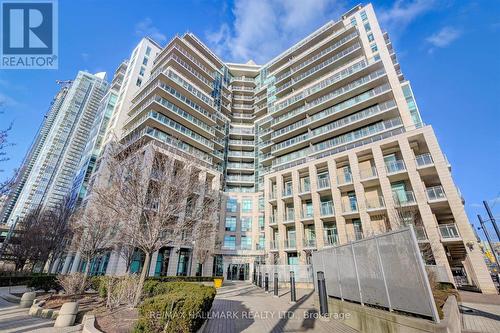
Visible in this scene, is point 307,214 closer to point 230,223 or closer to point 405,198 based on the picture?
point 405,198

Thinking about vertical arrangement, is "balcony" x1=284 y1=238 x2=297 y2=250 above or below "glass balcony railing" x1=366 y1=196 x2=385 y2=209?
below

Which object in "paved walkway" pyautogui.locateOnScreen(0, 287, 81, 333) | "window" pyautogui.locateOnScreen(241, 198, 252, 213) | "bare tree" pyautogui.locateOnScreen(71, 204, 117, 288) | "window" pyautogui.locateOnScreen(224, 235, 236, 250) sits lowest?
"paved walkway" pyautogui.locateOnScreen(0, 287, 81, 333)

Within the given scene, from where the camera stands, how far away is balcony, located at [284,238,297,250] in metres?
29.3

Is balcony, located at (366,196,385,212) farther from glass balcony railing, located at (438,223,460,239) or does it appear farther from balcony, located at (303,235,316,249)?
balcony, located at (303,235,316,249)

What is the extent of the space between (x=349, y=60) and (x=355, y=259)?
137ft

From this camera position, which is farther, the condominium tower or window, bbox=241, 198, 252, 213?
window, bbox=241, 198, 252, 213

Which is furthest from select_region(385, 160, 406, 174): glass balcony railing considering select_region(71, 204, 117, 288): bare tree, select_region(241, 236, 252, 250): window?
select_region(71, 204, 117, 288): bare tree

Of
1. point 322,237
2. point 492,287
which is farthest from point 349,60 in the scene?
point 492,287

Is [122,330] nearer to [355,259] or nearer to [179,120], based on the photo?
[355,259]

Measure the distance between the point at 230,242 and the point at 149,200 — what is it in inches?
1126

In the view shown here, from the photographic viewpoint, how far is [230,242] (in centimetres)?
3850

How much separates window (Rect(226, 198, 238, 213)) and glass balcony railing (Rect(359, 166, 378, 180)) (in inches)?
881

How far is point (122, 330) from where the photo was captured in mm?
6145

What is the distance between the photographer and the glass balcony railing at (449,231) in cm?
1941
